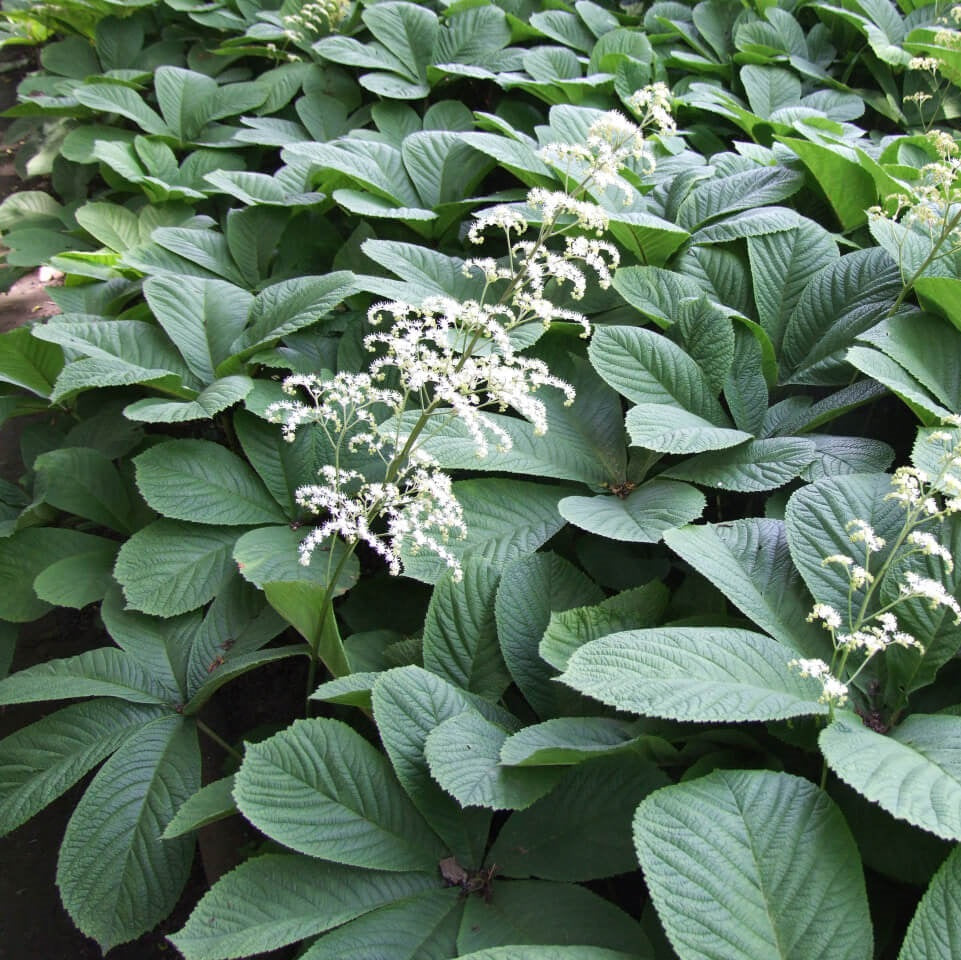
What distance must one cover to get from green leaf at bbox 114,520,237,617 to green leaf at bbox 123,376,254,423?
0.58 ft

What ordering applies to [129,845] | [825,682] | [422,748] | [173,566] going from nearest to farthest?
[825,682]
[422,748]
[129,845]
[173,566]

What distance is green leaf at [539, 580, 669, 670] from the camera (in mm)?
1030

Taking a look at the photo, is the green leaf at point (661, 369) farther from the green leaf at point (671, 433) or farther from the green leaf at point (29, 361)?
the green leaf at point (29, 361)

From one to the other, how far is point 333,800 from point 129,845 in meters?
0.34

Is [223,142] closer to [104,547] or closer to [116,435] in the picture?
[116,435]

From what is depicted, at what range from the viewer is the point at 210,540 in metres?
1.36

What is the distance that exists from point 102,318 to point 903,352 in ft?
4.82

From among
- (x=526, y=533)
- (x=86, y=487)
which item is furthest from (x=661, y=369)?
(x=86, y=487)

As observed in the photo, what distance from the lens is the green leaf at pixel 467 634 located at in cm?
111

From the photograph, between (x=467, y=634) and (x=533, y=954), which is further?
(x=467, y=634)

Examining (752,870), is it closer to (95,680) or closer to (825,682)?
(825,682)

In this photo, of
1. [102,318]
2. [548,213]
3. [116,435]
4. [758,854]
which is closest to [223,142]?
[102,318]

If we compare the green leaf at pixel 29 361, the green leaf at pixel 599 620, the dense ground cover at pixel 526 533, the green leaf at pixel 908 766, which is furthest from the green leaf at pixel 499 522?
the green leaf at pixel 29 361

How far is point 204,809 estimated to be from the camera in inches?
40.1
